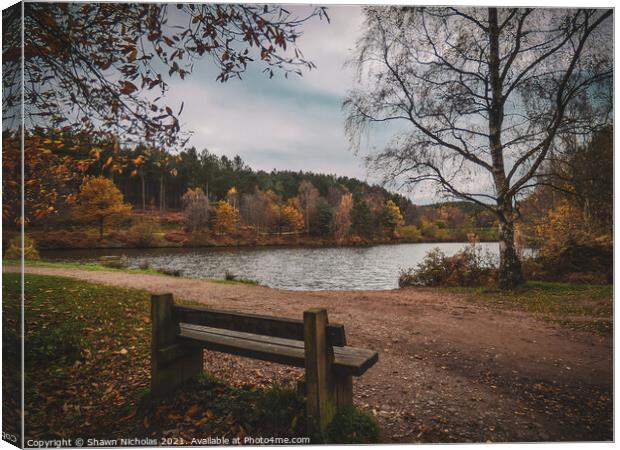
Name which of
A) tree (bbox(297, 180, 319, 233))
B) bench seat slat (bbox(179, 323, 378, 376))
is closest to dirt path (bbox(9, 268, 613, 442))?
bench seat slat (bbox(179, 323, 378, 376))

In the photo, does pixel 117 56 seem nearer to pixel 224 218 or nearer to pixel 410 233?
pixel 224 218

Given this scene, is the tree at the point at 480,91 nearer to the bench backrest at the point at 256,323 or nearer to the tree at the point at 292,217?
the tree at the point at 292,217

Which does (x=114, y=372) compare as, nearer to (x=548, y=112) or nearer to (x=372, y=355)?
(x=372, y=355)

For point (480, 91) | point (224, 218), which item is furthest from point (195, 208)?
point (480, 91)

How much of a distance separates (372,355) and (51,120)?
4156 millimetres

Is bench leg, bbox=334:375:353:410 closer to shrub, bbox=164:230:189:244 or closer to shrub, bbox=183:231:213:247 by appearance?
shrub, bbox=164:230:189:244

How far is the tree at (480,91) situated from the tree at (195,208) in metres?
2.93

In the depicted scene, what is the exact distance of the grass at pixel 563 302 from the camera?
3.87 metres

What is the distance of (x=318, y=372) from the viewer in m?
2.12

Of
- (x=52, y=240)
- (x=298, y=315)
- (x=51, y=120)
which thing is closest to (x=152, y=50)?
(x=51, y=120)

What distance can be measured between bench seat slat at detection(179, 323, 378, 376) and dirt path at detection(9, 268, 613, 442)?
0.89m

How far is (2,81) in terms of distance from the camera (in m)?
3.33

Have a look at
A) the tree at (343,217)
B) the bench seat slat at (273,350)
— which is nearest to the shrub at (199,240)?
the tree at (343,217)

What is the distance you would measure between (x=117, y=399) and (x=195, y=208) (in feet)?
12.0
